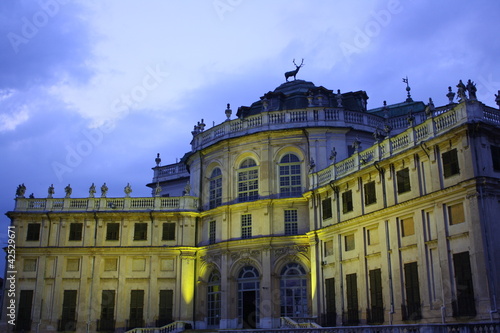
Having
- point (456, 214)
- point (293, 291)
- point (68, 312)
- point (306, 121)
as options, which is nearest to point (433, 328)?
point (456, 214)

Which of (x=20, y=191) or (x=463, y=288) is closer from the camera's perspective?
(x=463, y=288)

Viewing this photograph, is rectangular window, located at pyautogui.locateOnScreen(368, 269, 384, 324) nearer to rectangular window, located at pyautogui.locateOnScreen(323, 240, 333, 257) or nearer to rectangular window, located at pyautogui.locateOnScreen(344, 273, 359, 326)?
rectangular window, located at pyautogui.locateOnScreen(344, 273, 359, 326)

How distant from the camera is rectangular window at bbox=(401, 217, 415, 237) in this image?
2758 cm

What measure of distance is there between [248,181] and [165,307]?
36.1 ft

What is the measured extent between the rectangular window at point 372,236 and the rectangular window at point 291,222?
7.37 m

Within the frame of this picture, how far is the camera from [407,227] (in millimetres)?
27891

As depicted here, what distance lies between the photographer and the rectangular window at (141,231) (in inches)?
1644

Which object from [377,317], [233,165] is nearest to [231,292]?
[233,165]

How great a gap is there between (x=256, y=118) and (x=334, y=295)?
14081 millimetres

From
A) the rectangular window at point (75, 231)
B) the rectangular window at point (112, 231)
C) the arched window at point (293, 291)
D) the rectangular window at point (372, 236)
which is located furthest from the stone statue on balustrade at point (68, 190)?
the rectangular window at point (372, 236)

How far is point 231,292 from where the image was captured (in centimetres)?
3778

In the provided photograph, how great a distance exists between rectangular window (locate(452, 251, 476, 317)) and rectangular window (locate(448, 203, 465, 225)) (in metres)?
1.50

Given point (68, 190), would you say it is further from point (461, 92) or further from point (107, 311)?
point (461, 92)

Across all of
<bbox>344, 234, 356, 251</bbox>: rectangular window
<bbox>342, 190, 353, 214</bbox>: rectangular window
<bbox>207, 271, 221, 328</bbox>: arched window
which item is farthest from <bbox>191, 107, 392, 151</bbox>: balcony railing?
<bbox>207, 271, 221, 328</bbox>: arched window
